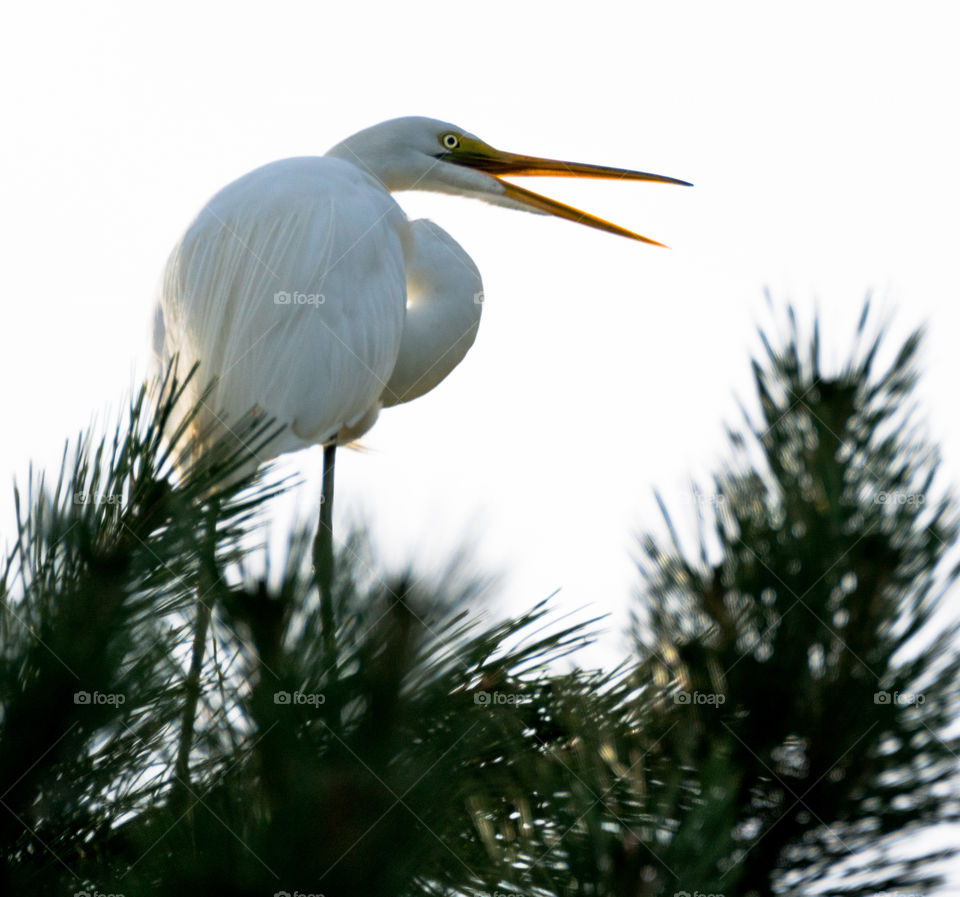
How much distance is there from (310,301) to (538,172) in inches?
64.9

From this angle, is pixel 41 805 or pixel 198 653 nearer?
pixel 41 805

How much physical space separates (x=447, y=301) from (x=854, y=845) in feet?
11.6

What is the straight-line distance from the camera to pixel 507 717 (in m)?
1.17

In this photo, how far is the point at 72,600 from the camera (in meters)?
1.00

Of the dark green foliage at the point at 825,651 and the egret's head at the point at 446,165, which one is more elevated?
the egret's head at the point at 446,165

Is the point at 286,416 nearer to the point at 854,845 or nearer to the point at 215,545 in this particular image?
the point at 215,545

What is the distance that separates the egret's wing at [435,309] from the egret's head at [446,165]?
0.92 ft

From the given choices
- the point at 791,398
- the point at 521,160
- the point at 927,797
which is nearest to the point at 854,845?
the point at 927,797

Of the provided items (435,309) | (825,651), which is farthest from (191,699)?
(435,309)

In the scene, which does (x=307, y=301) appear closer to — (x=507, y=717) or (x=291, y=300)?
(x=291, y=300)

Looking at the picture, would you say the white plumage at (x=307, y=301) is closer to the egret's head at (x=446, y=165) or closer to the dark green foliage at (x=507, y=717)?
the egret's head at (x=446, y=165)

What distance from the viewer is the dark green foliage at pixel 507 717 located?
2.55 ft

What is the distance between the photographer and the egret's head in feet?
15.2

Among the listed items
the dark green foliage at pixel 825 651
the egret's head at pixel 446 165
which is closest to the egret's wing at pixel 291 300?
the egret's head at pixel 446 165
